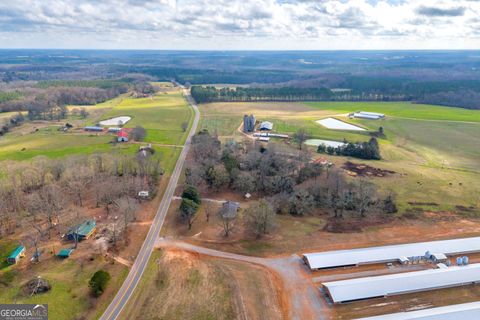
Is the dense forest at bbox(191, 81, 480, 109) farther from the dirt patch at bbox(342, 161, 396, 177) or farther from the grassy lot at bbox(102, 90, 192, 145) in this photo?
the dirt patch at bbox(342, 161, 396, 177)

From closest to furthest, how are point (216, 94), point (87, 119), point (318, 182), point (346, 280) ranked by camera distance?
point (346, 280), point (318, 182), point (87, 119), point (216, 94)

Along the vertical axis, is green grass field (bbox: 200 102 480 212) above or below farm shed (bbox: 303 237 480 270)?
above

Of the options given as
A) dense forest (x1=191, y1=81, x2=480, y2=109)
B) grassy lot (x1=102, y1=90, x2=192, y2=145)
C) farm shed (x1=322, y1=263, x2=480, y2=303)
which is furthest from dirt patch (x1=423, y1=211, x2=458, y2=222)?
dense forest (x1=191, y1=81, x2=480, y2=109)

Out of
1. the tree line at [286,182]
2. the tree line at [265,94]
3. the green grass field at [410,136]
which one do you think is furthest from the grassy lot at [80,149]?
the green grass field at [410,136]

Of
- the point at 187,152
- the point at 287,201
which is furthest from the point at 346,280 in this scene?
the point at 187,152

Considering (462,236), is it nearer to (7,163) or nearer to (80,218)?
(80,218)

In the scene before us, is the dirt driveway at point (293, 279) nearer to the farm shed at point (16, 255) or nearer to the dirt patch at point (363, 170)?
the farm shed at point (16, 255)

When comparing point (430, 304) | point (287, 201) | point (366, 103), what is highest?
point (366, 103)
